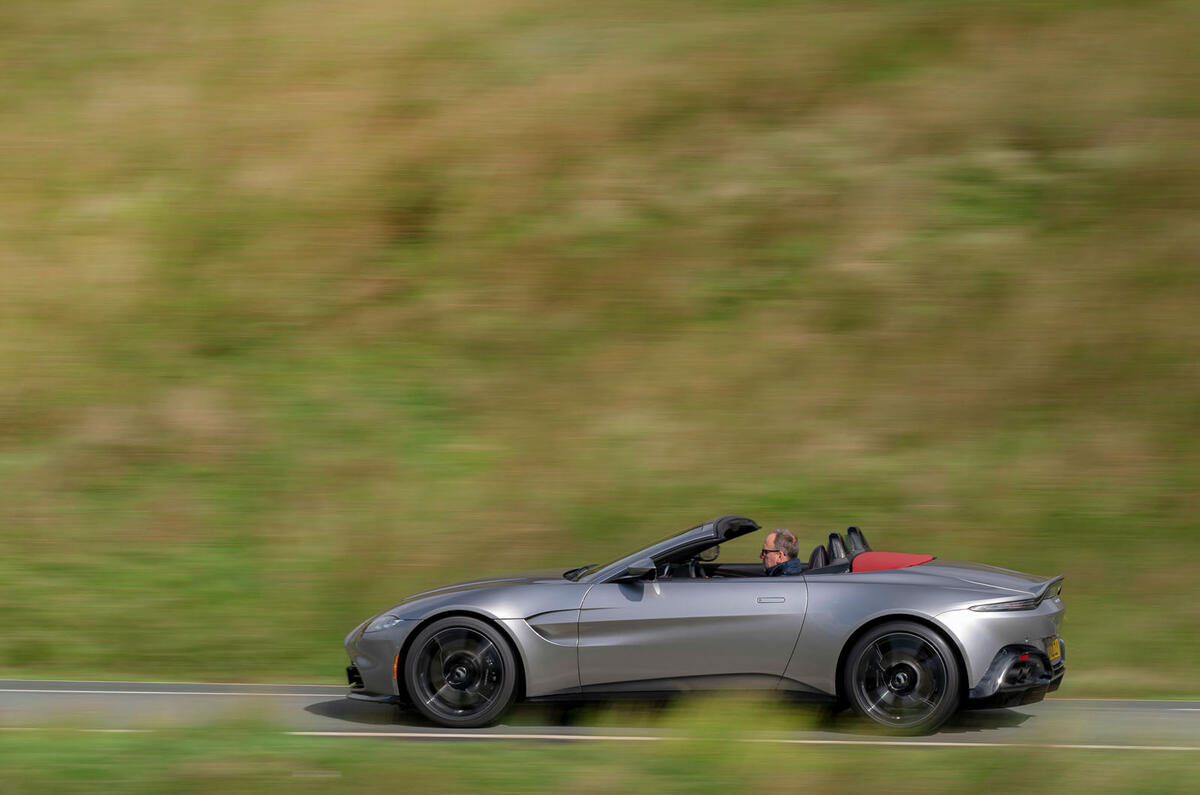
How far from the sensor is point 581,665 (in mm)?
7309

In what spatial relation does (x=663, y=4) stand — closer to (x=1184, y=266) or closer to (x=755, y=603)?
(x=1184, y=266)

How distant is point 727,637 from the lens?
7.15 meters

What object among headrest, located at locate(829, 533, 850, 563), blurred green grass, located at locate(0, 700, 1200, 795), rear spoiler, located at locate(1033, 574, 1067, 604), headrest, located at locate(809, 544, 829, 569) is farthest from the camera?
headrest, located at locate(829, 533, 850, 563)

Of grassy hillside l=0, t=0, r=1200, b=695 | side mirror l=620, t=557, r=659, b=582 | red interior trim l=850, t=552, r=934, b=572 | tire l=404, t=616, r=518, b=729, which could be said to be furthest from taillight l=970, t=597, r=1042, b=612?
tire l=404, t=616, r=518, b=729

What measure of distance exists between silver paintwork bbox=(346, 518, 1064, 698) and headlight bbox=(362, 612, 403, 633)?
45 mm

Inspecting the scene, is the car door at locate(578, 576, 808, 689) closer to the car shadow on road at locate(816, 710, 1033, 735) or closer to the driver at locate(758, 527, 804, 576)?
the driver at locate(758, 527, 804, 576)

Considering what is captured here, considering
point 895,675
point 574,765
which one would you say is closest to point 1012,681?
point 895,675

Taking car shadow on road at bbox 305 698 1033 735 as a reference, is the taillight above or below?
above

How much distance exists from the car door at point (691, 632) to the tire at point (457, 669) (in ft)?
1.66

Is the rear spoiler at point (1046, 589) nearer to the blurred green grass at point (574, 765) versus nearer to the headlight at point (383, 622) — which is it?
the blurred green grass at point (574, 765)

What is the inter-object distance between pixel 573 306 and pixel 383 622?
22.5 feet

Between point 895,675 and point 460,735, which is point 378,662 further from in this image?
point 895,675

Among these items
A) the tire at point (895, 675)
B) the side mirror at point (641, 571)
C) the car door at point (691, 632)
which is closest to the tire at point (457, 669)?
the car door at point (691, 632)

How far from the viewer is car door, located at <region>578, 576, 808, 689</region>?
7.12 meters
